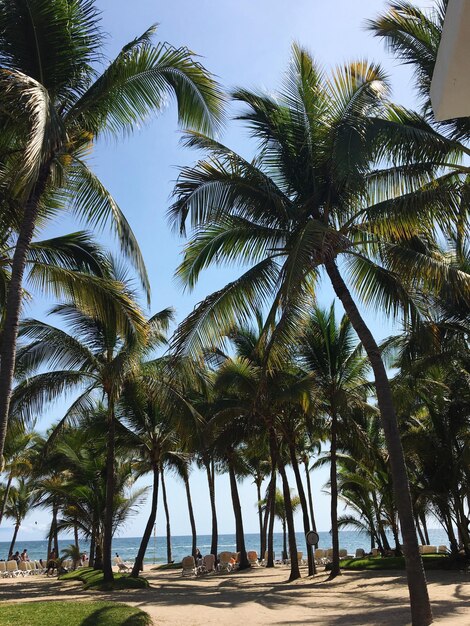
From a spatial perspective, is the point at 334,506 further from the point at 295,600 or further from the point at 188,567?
the point at 188,567

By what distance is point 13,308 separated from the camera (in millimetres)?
8430

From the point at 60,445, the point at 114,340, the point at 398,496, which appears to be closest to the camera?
the point at 398,496

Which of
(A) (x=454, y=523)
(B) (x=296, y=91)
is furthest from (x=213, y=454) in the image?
(B) (x=296, y=91)

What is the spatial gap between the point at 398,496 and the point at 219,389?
500 inches

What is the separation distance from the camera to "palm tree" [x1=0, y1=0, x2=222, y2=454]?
28.1 ft

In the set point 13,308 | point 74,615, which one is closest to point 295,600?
point 74,615

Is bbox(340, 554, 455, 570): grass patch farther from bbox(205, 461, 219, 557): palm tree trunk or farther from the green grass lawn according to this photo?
the green grass lawn

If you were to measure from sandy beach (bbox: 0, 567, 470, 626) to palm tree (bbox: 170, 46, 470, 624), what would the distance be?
4102 mm

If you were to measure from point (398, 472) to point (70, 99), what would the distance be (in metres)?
7.47

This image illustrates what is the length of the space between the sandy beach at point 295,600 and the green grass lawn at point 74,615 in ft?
2.24

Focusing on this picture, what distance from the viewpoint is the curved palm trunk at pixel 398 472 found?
8305 mm

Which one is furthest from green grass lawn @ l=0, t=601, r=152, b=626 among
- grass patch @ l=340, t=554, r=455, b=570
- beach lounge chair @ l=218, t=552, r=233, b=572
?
beach lounge chair @ l=218, t=552, r=233, b=572

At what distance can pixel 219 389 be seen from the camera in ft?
69.7

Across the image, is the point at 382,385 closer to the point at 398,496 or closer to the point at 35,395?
the point at 398,496
